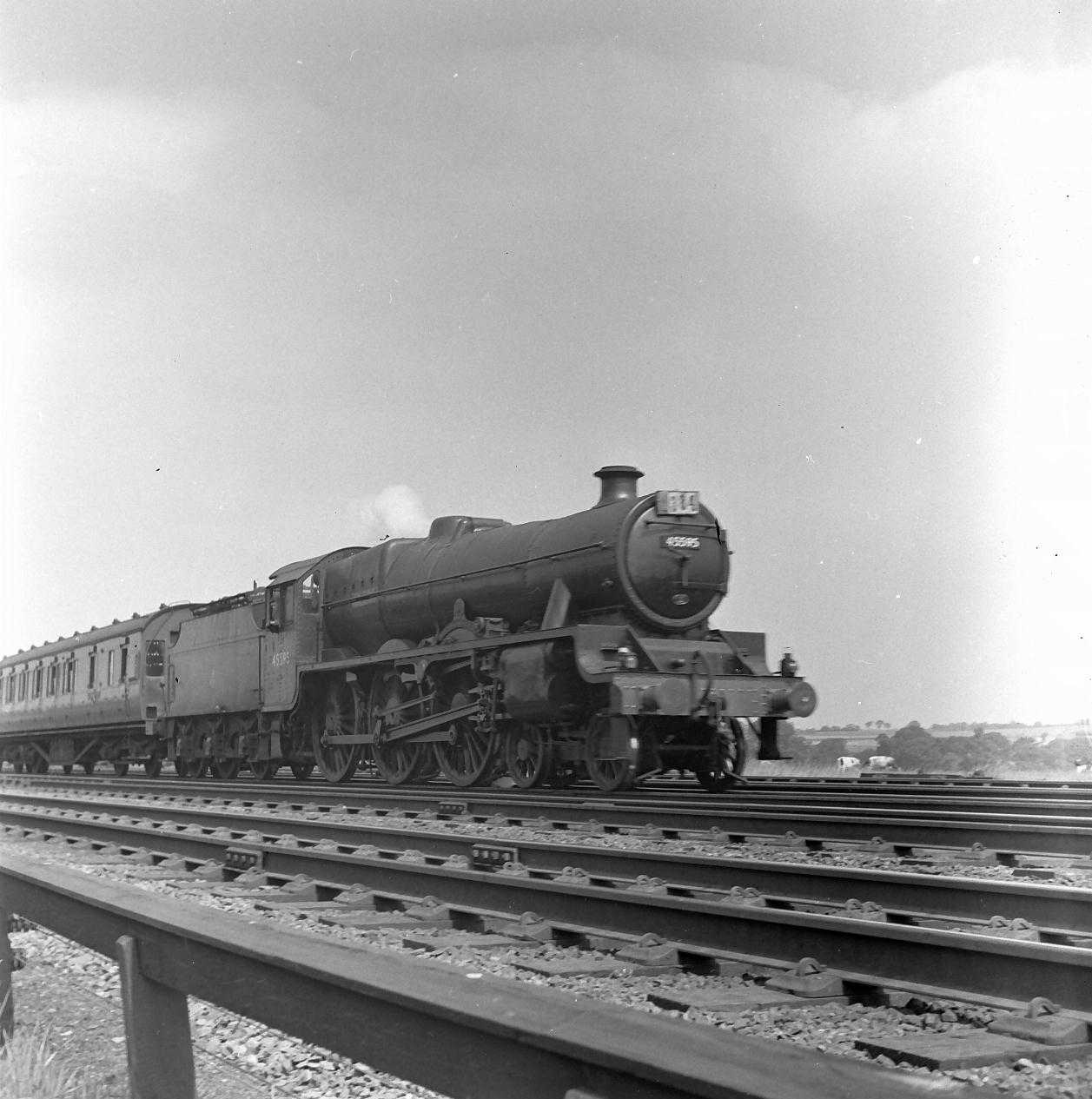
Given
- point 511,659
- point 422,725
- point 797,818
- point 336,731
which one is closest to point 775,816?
point 797,818

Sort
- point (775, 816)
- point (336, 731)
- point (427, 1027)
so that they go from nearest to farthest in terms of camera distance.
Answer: point (427, 1027) < point (775, 816) < point (336, 731)

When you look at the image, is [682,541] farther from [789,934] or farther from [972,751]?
[972,751]

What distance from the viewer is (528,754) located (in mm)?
14102

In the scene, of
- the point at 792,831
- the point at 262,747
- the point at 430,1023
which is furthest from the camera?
the point at 262,747

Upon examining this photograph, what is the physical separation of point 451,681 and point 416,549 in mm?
2455

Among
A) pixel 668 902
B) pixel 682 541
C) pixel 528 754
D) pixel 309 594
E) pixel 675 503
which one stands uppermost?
pixel 675 503

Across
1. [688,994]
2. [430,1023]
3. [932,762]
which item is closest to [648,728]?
[688,994]

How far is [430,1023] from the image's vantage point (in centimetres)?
220

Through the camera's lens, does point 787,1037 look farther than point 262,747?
No

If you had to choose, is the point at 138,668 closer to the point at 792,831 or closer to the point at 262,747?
the point at 262,747

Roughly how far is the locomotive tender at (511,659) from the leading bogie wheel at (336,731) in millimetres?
31

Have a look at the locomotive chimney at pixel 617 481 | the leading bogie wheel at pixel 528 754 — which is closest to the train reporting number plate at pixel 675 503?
the locomotive chimney at pixel 617 481

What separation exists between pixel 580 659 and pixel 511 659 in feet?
3.86

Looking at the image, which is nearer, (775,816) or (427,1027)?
(427,1027)
